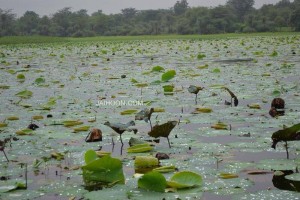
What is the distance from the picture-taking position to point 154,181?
1.89m

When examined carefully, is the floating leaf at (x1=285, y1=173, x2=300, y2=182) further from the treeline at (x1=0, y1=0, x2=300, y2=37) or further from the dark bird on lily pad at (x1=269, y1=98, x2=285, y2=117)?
the treeline at (x1=0, y1=0, x2=300, y2=37)

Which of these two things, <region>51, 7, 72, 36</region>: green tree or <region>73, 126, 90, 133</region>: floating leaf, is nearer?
<region>73, 126, 90, 133</region>: floating leaf

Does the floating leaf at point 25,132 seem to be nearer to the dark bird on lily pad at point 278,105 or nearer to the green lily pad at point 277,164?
the green lily pad at point 277,164

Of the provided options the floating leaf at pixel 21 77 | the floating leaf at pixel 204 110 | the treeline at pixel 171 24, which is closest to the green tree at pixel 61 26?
the treeline at pixel 171 24

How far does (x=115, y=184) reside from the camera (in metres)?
2.03

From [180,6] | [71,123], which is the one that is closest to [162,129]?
[71,123]

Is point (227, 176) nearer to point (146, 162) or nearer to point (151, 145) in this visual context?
point (146, 162)

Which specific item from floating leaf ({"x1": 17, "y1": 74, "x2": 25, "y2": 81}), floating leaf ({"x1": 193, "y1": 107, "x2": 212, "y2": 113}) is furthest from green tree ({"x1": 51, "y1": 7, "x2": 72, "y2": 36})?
floating leaf ({"x1": 193, "y1": 107, "x2": 212, "y2": 113})

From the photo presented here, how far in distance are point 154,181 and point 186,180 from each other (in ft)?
0.56

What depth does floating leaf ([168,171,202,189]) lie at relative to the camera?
1.94 m

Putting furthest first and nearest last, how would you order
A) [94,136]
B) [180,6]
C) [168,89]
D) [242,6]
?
1. [180,6]
2. [242,6]
3. [168,89]
4. [94,136]

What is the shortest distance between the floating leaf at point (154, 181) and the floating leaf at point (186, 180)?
0.22 ft

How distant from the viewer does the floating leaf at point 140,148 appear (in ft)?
8.80

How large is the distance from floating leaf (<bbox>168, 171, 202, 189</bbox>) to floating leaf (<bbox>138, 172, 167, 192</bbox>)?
0.22 ft
